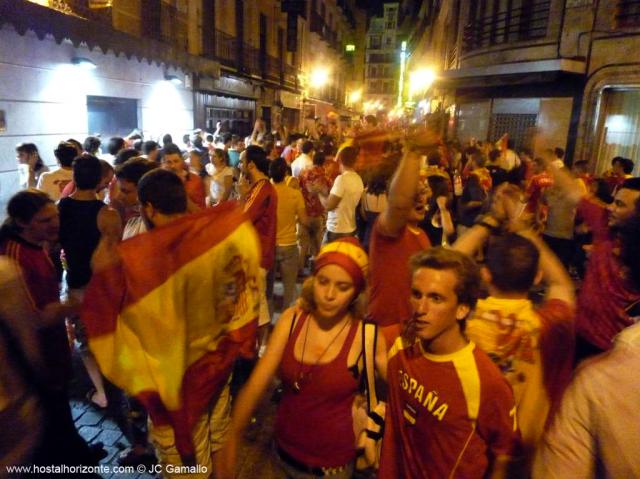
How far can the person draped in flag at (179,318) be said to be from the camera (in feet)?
6.27

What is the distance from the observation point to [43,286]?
2748 millimetres

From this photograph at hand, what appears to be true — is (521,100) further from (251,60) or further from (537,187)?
(251,60)

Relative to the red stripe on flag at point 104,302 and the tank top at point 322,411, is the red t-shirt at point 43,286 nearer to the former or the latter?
the red stripe on flag at point 104,302

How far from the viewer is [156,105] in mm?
14258

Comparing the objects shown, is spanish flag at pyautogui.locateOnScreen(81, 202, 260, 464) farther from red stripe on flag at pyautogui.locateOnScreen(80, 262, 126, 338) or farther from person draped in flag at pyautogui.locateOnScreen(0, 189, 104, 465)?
person draped in flag at pyautogui.locateOnScreen(0, 189, 104, 465)

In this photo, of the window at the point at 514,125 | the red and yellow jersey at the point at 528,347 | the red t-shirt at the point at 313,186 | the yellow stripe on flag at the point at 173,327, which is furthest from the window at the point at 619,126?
the yellow stripe on flag at the point at 173,327

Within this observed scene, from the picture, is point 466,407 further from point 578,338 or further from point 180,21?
point 180,21

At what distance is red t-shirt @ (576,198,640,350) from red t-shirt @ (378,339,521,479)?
62.8 inches

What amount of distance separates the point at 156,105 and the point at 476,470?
14.7m

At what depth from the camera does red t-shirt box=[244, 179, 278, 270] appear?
428cm

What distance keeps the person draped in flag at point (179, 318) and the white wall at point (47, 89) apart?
8.22 meters

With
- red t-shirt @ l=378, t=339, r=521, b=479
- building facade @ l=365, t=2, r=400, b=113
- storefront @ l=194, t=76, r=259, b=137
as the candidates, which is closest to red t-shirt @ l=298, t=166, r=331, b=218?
red t-shirt @ l=378, t=339, r=521, b=479

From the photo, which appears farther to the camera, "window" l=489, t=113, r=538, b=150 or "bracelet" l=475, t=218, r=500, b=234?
"window" l=489, t=113, r=538, b=150

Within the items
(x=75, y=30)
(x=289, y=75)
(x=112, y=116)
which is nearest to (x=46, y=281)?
(x=75, y=30)
